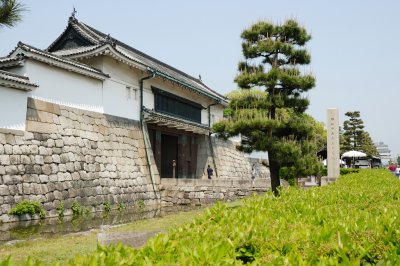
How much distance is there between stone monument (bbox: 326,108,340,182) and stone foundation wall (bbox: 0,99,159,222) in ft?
31.5

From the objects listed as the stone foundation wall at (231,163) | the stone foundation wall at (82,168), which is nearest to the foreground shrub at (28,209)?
the stone foundation wall at (82,168)

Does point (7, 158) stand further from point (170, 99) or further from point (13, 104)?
point (170, 99)

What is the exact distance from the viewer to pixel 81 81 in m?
15.5

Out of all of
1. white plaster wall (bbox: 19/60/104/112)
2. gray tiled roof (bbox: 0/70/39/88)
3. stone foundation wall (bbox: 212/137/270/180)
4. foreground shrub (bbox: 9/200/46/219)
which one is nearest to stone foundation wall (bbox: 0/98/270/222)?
foreground shrub (bbox: 9/200/46/219)

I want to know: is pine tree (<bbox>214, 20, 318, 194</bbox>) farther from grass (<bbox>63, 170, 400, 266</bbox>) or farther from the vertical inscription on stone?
grass (<bbox>63, 170, 400, 266</bbox>)

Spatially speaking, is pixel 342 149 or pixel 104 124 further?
pixel 342 149

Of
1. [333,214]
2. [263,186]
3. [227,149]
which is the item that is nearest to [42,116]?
[333,214]

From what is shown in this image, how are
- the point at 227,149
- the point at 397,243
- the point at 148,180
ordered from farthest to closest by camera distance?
the point at 227,149 < the point at 148,180 < the point at 397,243

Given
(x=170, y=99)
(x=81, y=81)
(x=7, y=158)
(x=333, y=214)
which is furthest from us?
(x=170, y=99)

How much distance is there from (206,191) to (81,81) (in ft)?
26.8

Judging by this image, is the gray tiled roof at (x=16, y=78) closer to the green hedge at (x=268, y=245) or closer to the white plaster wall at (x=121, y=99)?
the white plaster wall at (x=121, y=99)

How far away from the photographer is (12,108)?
1230cm

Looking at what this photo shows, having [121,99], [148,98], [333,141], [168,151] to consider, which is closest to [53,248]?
[121,99]

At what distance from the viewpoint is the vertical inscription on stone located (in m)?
20.1
